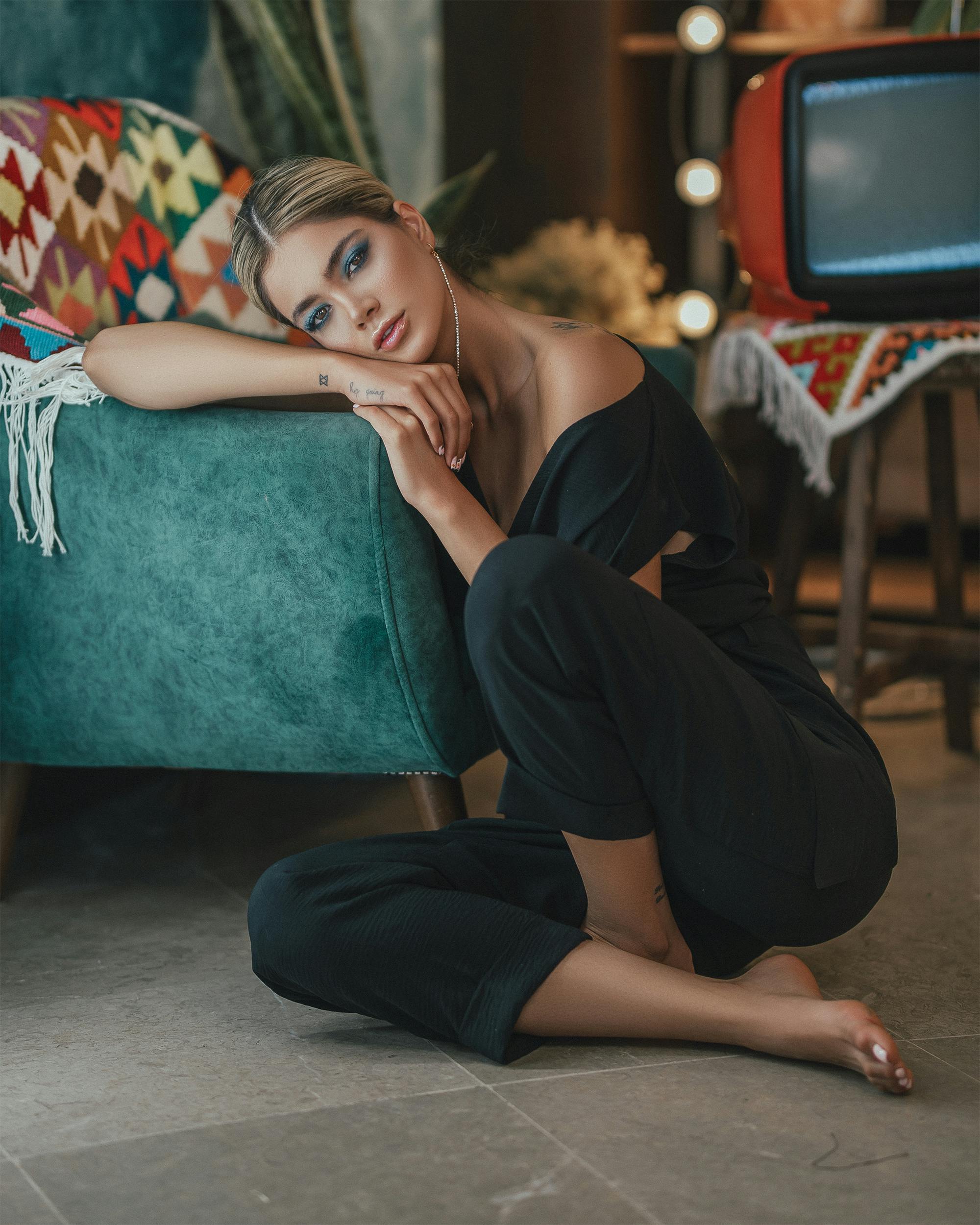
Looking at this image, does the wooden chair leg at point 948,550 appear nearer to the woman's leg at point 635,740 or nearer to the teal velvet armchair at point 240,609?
the teal velvet armchair at point 240,609

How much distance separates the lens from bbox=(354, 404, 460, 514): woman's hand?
1214 millimetres

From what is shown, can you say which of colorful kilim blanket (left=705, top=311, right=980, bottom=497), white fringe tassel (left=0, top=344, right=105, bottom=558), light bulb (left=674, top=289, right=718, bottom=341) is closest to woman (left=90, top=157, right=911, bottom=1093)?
white fringe tassel (left=0, top=344, right=105, bottom=558)

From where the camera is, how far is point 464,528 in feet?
3.92

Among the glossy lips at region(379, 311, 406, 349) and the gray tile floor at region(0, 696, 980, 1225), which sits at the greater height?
the glossy lips at region(379, 311, 406, 349)

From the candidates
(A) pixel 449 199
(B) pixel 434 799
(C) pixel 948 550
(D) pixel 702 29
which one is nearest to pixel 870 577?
(C) pixel 948 550

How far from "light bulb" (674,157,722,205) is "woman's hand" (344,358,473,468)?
9.24ft

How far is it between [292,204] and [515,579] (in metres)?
0.46

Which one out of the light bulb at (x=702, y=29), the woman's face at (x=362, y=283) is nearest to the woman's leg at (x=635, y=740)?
the woman's face at (x=362, y=283)

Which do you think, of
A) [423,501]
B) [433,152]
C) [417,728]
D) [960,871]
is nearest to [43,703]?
[417,728]

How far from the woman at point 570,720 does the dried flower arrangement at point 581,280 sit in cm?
186

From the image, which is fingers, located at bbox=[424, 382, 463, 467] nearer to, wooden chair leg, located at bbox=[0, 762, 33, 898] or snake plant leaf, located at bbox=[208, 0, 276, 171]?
wooden chair leg, located at bbox=[0, 762, 33, 898]

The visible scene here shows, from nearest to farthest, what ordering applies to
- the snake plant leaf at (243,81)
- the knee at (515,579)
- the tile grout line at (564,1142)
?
the tile grout line at (564,1142) < the knee at (515,579) < the snake plant leaf at (243,81)

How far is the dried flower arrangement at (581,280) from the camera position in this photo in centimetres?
313

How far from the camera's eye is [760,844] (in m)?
1.07
